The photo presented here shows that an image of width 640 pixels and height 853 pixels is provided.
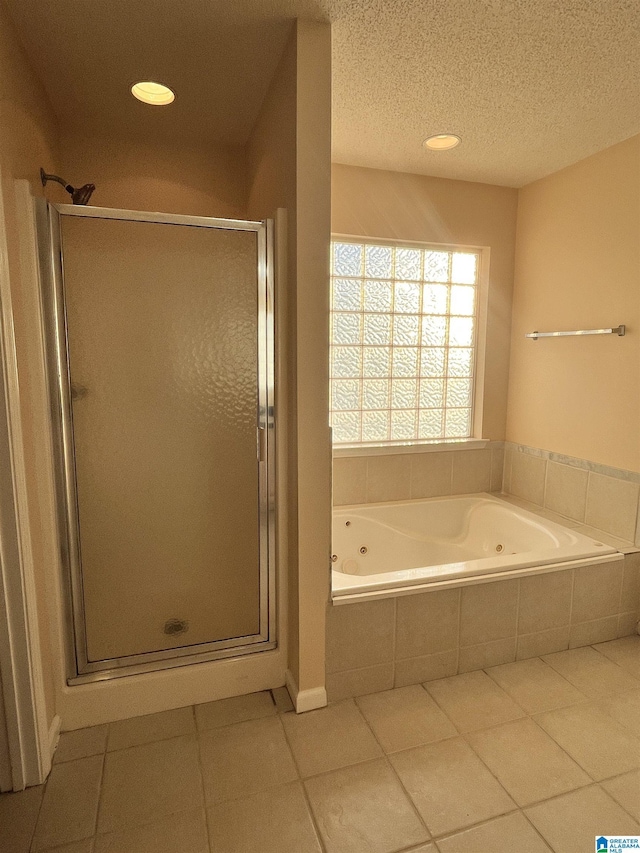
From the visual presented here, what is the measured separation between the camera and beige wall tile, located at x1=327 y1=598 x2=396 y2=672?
68.4 inches

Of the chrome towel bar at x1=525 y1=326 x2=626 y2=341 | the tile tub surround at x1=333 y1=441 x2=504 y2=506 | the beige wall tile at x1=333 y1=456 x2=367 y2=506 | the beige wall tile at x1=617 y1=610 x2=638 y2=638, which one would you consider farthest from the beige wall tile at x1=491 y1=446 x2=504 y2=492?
the beige wall tile at x1=617 y1=610 x2=638 y2=638

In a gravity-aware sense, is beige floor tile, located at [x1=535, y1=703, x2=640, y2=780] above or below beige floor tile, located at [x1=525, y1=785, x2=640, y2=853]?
below

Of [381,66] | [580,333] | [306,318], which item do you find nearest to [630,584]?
[580,333]

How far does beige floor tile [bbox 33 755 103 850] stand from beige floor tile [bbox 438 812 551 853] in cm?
97

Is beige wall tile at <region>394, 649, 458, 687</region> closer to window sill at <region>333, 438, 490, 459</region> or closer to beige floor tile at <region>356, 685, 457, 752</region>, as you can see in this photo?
beige floor tile at <region>356, 685, 457, 752</region>

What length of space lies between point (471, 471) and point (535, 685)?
4.28 feet

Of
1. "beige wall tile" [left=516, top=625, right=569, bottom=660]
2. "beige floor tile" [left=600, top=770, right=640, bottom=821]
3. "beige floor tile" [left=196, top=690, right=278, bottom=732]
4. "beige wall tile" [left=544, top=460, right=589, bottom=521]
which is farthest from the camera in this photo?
"beige wall tile" [left=544, top=460, right=589, bottom=521]

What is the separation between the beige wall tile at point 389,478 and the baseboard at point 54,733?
1724mm

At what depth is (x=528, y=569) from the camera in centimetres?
198

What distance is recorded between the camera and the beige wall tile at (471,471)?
9.55 feet

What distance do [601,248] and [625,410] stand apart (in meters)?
0.80

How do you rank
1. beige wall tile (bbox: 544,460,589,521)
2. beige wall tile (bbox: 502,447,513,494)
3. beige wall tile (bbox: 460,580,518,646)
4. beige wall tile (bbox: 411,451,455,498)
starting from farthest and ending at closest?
1. beige wall tile (bbox: 502,447,513,494)
2. beige wall tile (bbox: 411,451,455,498)
3. beige wall tile (bbox: 544,460,589,521)
4. beige wall tile (bbox: 460,580,518,646)

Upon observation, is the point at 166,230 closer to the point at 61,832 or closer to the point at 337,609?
the point at 337,609

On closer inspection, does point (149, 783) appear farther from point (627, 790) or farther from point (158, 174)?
point (158, 174)
